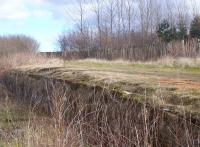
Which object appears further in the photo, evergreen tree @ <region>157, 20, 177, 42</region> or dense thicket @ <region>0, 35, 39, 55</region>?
dense thicket @ <region>0, 35, 39, 55</region>

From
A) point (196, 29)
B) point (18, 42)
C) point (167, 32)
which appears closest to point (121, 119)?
point (196, 29)

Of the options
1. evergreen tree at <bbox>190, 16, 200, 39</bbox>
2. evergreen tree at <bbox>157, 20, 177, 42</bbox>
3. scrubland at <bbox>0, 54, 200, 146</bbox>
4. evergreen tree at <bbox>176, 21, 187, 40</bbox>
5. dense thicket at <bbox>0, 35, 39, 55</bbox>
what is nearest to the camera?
scrubland at <bbox>0, 54, 200, 146</bbox>

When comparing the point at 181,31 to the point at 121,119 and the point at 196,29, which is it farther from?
the point at 121,119

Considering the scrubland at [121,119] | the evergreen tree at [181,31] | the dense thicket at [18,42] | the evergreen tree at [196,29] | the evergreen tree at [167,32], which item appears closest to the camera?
the scrubland at [121,119]

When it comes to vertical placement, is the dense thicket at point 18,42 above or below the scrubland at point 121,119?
above

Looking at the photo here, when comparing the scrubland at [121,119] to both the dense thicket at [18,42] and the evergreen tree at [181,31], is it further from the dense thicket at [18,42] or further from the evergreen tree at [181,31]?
the dense thicket at [18,42]

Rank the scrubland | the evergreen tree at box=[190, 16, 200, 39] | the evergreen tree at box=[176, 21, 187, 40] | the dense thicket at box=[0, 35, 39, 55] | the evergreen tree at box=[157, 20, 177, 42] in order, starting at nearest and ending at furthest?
the scrubland
the evergreen tree at box=[190, 16, 200, 39]
the evergreen tree at box=[176, 21, 187, 40]
the evergreen tree at box=[157, 20, 177, 42]
the dense thicket at box=[0, 35, 39, 55]

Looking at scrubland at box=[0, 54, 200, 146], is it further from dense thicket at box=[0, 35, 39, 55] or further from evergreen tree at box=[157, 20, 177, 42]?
dense thicket at box=[0, 35, 39, 55]

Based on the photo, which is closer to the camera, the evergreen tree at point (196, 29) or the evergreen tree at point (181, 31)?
the evergreen tree at point (196, 29)

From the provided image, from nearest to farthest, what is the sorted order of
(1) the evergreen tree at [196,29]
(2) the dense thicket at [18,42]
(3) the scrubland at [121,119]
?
1. (3) the scrubland at [121,119]
2. (1) the evergreen tree at [196,29]
3. (2) the dense thicket at [18,42]

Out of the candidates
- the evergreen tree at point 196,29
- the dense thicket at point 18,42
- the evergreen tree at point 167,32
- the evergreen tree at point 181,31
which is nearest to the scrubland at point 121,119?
the evergreen tree at point 196,29

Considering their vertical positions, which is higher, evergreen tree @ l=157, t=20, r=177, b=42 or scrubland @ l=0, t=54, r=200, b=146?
evergreen tree @ l=157, t=20, r=177, b=42

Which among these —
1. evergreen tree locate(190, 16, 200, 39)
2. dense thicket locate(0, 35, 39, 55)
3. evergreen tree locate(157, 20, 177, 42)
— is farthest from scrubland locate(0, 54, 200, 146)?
dense thicket locate(0, 35, 39, 55)

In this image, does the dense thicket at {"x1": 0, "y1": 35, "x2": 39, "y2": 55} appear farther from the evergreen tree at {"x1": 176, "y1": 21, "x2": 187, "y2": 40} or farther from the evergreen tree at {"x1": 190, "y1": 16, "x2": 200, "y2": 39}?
the evergreen tree at {"x1": 190, "y1": 16, "x2": 200, "y2": 39}
